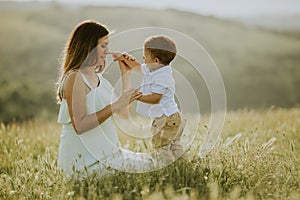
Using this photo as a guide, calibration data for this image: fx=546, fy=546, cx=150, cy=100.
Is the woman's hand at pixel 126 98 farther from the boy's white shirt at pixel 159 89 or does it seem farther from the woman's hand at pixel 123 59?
the woman's hand at pixel 123 59

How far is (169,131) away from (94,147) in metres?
0.72

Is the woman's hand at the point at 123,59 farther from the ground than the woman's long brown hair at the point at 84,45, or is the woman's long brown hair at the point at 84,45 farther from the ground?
the woman's long brown hair at the point at 84,45

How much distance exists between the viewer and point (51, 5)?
21.0m

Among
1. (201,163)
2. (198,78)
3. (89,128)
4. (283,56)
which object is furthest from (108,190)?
(283,56)

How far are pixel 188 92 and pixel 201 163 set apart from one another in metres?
0.71

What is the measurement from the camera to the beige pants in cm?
506

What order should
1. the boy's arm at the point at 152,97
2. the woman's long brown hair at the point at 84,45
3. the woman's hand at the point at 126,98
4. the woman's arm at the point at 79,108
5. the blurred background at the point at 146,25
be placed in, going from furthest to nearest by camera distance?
the blurred background at the point at 146,25, the boy's arm at the point at 152,97, the woman's long brown hair at the point at 84,45, the woman's arm at the point at 79,108, the woman's hand at the point at 126,98

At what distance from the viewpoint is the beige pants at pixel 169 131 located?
5.06 m

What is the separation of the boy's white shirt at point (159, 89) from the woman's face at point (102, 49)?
0.38 m

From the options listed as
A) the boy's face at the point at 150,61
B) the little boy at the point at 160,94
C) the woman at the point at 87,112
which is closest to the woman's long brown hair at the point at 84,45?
the woman at the point at 87,112

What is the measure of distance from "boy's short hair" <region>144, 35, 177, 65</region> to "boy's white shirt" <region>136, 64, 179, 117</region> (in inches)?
4.1

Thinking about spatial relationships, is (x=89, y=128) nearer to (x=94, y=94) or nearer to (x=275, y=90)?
(x=94, y=94)

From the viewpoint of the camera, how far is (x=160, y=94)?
16.3 ft

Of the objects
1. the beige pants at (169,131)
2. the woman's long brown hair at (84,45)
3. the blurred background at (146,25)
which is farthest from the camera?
the blurred background at (146,25)
